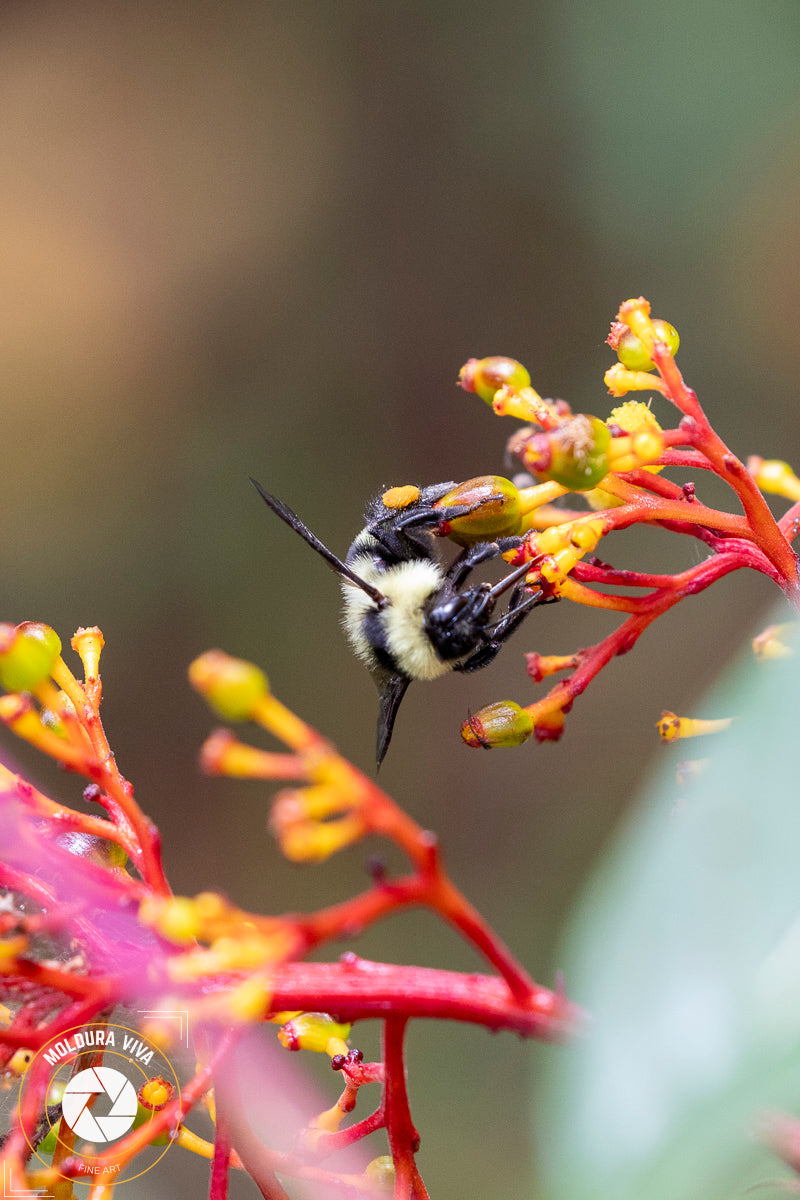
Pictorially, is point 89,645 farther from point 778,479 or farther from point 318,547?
point 778,479

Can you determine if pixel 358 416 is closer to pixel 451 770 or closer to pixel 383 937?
pixel 451 770

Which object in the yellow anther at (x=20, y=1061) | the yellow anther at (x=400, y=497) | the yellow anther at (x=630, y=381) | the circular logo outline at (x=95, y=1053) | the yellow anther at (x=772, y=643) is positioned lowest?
the circular logo outline at (x=95, y=1053)

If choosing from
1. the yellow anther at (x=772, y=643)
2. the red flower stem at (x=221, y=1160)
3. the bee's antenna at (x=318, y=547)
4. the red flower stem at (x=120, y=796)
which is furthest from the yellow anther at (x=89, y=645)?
the yellow anther at (x=772, y=643)

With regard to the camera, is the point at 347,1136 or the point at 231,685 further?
the point at 347,1136

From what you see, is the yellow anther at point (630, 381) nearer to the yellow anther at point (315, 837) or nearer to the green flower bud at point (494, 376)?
the green flower bud at point (494, 376)

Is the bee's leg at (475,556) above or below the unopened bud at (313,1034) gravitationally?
above

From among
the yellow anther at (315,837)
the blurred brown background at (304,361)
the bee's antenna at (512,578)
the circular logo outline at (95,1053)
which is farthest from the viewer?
the blurred brown background at (304,361)

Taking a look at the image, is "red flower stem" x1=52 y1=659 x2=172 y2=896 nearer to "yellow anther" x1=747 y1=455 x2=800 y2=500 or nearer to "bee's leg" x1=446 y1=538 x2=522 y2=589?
"bee's leg" x1=446 y1=538 x2=522 y2=589

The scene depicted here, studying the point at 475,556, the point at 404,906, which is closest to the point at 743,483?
the point at 475,556
